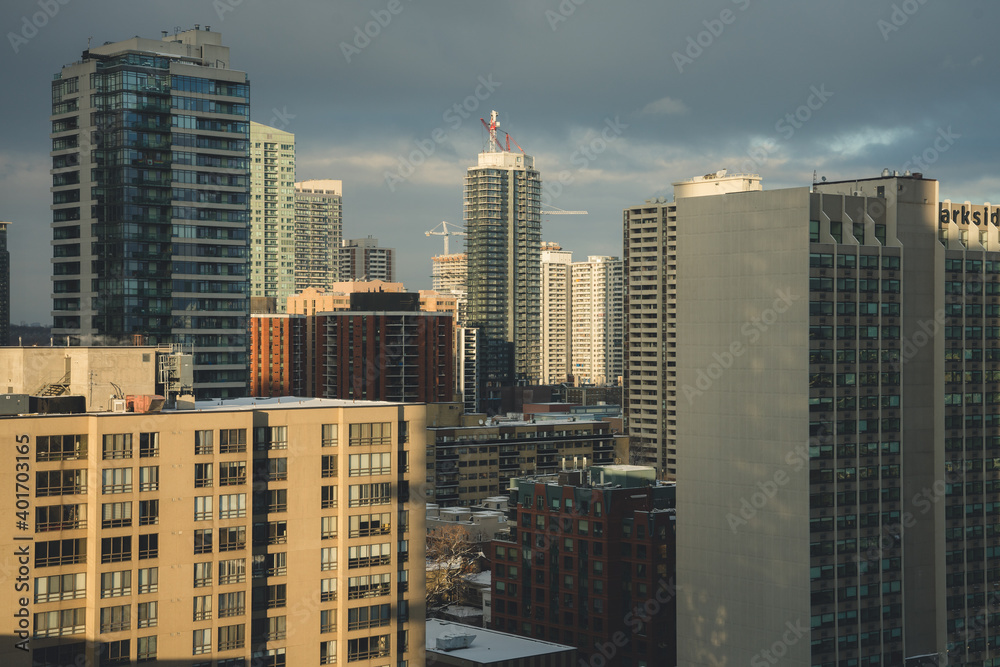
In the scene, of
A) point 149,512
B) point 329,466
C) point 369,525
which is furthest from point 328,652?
point 149,512

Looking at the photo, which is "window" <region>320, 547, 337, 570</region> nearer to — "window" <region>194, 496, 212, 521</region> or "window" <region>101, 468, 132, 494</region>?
"window" <region>194, 496, 212, 521</region>

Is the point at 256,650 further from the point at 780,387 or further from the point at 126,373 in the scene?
the point at 780,387

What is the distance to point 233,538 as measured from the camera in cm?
7175

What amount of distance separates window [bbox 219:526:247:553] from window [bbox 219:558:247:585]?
0.78 m

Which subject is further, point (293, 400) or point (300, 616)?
point (293, 400)

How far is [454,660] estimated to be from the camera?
11656 cm

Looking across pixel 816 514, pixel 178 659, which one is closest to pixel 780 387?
pixel 816 514

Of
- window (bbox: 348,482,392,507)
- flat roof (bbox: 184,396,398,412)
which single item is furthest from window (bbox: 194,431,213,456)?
window (bbox: 348,482,392,507)

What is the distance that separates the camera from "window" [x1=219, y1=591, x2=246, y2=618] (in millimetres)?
71125

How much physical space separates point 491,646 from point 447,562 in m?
49.8

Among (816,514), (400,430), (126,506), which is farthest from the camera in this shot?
(816,514)

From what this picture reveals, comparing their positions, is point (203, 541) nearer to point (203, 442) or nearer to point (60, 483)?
point (203, 442)

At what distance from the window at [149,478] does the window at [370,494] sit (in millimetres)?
12555

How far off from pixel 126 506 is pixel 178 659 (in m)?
9.59
